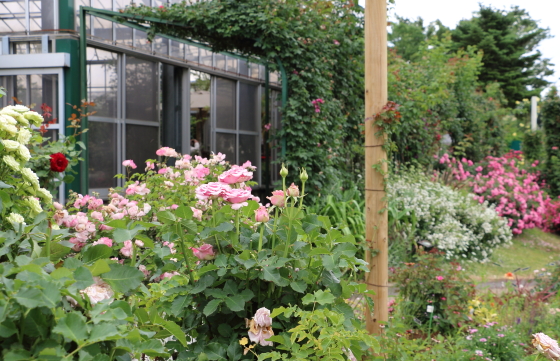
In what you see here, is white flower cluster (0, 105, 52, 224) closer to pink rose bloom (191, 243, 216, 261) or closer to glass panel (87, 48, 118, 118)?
pink rose bloom (191, 243, 216, 261)

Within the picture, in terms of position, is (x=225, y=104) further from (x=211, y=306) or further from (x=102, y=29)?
(x=211, y=306)

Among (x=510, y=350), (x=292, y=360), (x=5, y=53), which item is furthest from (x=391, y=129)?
(x=5, y=53)

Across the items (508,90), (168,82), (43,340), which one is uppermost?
(508,90)

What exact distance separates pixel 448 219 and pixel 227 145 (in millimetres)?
3303

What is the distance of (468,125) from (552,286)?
19.9ft

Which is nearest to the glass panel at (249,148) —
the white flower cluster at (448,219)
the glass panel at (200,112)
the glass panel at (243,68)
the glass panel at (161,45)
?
the glass panel at (200,112)

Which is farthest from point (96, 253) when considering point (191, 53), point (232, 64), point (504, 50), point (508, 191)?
point (504, 50)

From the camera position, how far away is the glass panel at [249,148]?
7.55m

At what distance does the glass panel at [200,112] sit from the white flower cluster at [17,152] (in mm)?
5402

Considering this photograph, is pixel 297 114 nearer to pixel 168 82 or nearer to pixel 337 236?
pixel 168 82

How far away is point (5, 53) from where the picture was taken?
4902 mm

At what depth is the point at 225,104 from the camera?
7.29m

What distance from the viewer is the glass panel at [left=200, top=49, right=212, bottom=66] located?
22.3 feet

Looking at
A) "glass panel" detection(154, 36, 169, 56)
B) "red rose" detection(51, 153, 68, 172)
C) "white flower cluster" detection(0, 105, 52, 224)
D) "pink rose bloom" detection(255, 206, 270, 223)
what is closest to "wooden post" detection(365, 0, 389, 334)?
"pink rose bloom" detection(255, 206, 270, 223)
